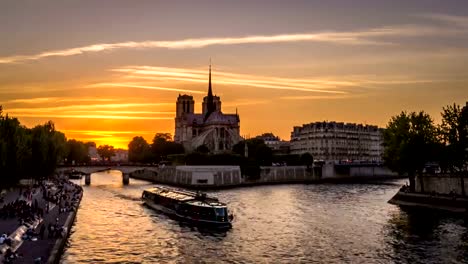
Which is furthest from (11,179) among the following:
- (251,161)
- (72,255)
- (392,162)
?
(251,161)

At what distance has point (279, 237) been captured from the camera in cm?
4488

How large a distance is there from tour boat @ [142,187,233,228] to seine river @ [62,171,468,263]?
1.35 metres

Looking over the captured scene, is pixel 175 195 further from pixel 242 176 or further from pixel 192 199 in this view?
pixel 242 176

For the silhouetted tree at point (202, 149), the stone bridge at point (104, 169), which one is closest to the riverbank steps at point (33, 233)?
the stone bridge at point (104, 169)

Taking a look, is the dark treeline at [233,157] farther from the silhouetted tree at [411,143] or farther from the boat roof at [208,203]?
the boat roof at [208,203]

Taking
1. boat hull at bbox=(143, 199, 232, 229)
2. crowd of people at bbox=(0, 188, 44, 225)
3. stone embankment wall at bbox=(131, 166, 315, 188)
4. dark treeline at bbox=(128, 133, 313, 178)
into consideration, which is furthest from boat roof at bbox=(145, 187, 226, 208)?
dark treeline at bbox=(128, 133, 313, 178)

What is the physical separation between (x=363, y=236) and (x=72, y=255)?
23.6 m

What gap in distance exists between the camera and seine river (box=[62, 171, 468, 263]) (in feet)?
121

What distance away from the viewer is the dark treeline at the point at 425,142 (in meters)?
63.3

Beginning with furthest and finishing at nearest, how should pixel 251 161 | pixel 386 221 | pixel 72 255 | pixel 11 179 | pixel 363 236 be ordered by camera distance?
pixel 251 161
pixel 11 179
pixel 386 221
pixel 363 236
pixel 72 255

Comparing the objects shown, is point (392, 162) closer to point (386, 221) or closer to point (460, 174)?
point (460, 174)

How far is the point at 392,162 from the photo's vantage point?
73188mm

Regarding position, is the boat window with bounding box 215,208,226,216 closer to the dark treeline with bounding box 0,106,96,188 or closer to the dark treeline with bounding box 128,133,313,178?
the dark treeline with bounding box 0,106,96,188

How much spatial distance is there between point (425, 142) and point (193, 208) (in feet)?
114
